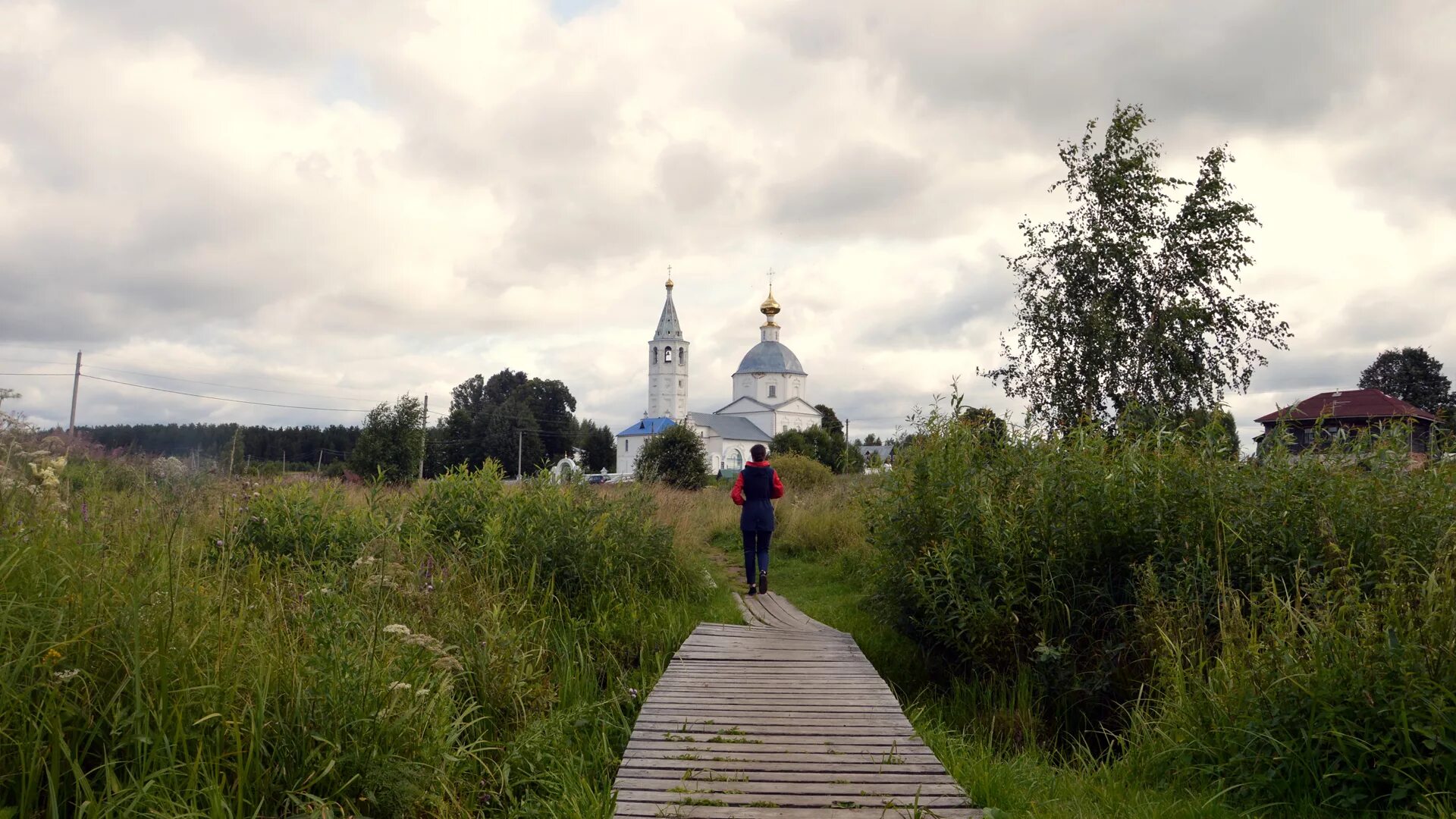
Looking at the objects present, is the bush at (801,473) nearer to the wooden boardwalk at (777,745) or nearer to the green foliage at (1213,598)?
the green foliage at (1213,598)

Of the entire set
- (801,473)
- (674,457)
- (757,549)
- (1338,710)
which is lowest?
(1338,710)

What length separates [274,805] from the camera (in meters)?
3.61

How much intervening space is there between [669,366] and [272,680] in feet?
304

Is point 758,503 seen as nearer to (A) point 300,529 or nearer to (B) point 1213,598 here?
(A) point 300,529

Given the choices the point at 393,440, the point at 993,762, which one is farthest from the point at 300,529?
the point at 393,440

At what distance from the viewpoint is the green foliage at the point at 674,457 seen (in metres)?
27.0

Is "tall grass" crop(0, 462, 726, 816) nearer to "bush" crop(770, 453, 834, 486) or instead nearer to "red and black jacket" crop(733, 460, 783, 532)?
"red and black jacket" crop(733, 460, 783, 532)

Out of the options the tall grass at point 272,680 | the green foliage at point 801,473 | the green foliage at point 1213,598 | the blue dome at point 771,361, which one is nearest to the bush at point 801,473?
the green foliage at point 801,473

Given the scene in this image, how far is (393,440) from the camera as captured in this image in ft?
98.3

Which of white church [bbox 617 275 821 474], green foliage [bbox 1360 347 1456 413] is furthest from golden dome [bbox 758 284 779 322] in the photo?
green foliage [bbox 1360 347 1456 413]

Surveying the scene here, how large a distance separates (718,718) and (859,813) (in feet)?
4.99

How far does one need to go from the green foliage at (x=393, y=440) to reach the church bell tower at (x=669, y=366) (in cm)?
6504

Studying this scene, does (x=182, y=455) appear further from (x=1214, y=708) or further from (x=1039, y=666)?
(x=1214, y=708)

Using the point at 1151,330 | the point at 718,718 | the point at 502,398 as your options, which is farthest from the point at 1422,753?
the point at 502,398
